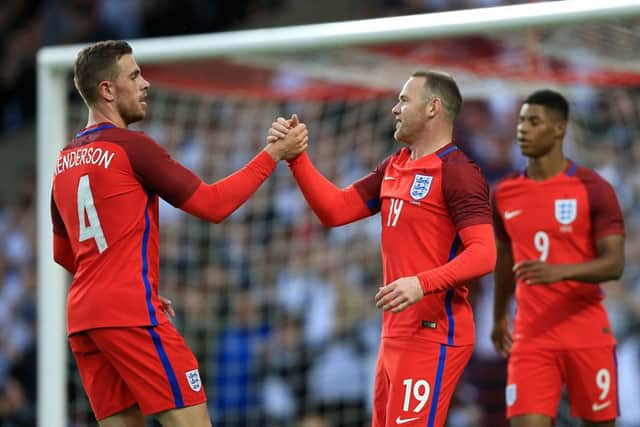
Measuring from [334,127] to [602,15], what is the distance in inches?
138

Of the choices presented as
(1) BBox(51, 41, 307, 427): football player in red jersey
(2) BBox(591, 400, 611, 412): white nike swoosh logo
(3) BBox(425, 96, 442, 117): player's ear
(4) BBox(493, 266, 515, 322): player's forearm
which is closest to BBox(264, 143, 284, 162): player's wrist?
(1) BBox(51, 41, 307, 427): football player in red jersey

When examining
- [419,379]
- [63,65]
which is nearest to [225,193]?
[419,379]

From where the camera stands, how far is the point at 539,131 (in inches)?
210

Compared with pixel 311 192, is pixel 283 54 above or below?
above

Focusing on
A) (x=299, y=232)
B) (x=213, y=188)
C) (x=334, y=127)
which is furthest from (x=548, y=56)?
(x=213, y=188)

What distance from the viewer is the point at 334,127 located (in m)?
8.56

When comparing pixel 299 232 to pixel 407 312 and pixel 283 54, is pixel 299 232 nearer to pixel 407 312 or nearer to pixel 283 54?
pixel 283 54

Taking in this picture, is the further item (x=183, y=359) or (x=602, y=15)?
(x=602, y=15)

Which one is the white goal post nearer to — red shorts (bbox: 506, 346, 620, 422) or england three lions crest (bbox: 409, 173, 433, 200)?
england three lions crest (bbox: 409, 173, 433, 200)

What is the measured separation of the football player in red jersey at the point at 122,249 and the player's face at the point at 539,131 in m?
1.62

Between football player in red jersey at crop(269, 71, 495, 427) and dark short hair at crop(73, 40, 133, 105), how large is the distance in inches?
27.0

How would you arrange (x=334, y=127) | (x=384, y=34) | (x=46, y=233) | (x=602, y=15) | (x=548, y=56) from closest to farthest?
(x=602, y=15) < (x=384, y=34) < (x=46, y=233) < (x=548, y=56) < (x=334, y=127)

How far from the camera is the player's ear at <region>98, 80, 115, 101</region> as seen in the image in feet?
14.3

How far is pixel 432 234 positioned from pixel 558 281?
0.91m
